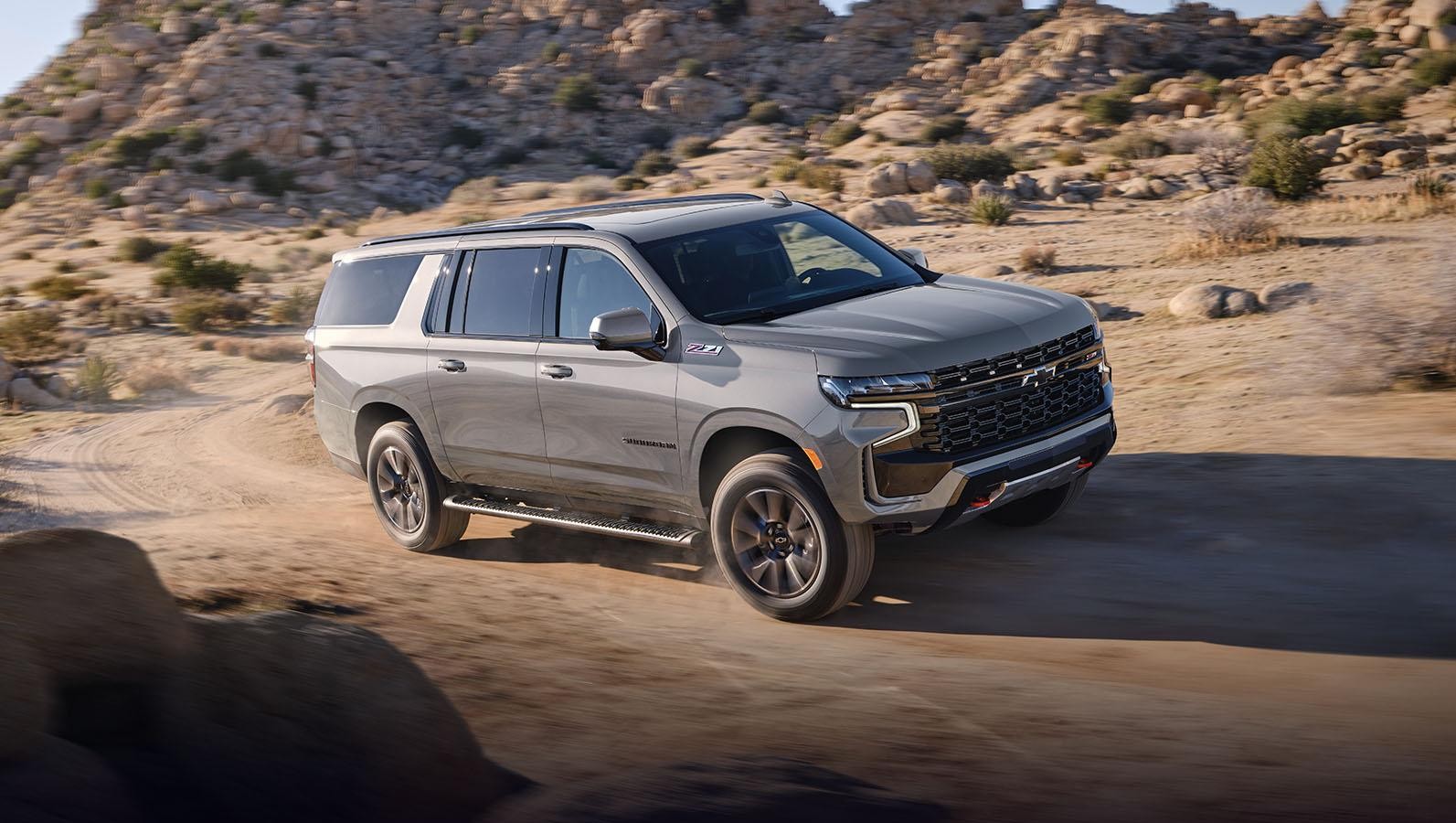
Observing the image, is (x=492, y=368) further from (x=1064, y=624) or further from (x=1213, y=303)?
(x=1213, y=303)

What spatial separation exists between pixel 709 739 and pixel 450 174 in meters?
43.5

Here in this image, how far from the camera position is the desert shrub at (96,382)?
18.4 meters

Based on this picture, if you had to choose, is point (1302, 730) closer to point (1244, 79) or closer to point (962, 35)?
point (1244, 79)

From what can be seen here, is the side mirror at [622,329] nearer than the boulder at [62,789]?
No

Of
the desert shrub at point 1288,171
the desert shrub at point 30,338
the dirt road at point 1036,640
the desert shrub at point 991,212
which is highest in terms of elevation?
the desert shrub at point 1288,171

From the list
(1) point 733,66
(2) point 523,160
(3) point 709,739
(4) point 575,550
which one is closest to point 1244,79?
(1) point 733,66

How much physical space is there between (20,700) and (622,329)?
3.18m

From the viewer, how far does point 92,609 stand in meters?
4.48

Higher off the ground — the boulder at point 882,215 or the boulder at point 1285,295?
the boulder at point 882,215

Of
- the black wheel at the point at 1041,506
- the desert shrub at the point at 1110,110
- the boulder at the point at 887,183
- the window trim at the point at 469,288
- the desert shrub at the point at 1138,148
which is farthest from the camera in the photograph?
the desert shrub at the point at 1110,110

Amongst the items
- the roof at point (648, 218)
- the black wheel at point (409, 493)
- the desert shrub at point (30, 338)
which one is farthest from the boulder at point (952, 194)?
the black wheel at point (409, 493)

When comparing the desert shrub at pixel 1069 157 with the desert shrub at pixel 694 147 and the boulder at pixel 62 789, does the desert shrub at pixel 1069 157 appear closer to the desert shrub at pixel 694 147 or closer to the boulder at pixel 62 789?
the desert shrub at pixel 694 147

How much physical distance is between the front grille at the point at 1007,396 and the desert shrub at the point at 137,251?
32.0 metres

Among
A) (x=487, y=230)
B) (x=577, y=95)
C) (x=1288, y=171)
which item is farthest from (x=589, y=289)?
(x=577, y=95)
